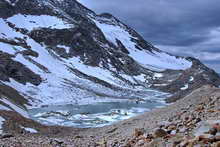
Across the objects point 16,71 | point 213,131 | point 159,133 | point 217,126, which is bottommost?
point 159,133

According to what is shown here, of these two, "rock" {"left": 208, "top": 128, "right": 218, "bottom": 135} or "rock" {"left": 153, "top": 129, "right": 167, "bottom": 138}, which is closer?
"rock" {"left": 208, "top": 128, "right": 218, "bottom": 135}

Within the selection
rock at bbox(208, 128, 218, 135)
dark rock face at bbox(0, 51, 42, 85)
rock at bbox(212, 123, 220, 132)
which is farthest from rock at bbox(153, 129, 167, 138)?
dark rock face at bbox(0, 51, 42, 85)

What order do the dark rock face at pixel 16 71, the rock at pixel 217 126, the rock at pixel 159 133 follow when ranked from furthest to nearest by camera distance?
the dark rock face at pixel 16 71 → the rock at pixel 159 133 → the rock at pixel 217 126

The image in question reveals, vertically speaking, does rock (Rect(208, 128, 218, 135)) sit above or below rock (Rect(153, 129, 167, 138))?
above

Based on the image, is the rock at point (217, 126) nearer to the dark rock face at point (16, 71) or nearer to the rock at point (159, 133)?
the rock at point (159, 133)

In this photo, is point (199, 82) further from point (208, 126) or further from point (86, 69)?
point (208, 126)

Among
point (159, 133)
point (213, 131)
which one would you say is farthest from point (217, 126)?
point (159, 133)

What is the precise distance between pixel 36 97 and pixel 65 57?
264 ft

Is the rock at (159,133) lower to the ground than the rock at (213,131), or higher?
lower

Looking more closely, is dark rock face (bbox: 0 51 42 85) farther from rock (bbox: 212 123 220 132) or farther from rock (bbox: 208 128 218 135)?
rock (bbox: 208 128 218 135)

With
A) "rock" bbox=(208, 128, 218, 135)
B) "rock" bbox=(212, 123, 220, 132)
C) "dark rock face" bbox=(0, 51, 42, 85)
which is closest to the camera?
"rock" bbox=(208, 128, 218, 135)

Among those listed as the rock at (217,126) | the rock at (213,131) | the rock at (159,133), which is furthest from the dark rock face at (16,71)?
the rock at (213,131)

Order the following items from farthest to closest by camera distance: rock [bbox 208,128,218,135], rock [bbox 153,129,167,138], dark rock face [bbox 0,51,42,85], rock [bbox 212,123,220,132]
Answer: dark rock face [bbox 0,51,42,85]
rock [bbox 153,129,167,138]
rock [bbox 212,123,220,132]
rock [bbox 208,128,218,135]

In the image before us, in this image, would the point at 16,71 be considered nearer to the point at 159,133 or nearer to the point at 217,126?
the point at 159,133
